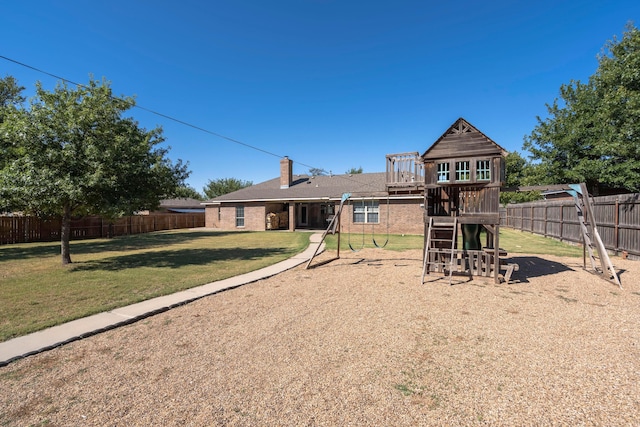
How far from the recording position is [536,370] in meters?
3.69

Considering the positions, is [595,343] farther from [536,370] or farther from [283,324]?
[283,324]

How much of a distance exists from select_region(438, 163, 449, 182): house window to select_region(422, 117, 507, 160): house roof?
26 cm

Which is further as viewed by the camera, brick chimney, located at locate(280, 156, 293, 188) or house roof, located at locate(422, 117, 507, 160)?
brick chimney, located at locate(280, 156, 293, 188)

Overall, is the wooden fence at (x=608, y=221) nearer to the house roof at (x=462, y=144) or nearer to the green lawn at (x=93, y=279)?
the house roof at (x=462, y=144)

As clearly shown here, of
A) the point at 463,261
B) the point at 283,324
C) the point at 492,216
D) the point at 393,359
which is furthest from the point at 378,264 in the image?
the point at 393,359

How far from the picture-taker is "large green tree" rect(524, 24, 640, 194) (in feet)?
46.6

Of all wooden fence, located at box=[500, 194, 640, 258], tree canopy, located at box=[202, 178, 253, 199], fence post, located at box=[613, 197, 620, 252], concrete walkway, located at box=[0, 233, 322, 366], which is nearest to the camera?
concrete walkway, located at box=[0, 233, 322, 366]

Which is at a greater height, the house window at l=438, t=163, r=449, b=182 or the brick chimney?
the brick chimney

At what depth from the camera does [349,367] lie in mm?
3787

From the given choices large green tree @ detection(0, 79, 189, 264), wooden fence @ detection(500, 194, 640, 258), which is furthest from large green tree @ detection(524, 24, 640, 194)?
large green tree @ detection(0, 79, 189, 264)

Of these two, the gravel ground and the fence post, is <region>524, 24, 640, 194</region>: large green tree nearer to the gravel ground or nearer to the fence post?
the fence post

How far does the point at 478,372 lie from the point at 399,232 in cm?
1948

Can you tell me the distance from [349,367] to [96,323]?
441 centimetres

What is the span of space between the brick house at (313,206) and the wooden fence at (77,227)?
5.23m
